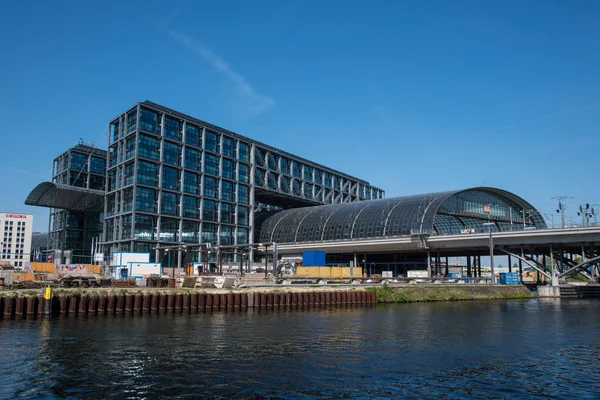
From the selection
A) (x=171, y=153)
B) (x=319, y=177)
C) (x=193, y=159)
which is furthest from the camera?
(x=319, y=177)

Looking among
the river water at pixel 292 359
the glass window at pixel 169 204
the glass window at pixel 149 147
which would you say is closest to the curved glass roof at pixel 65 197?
the glass window at pixel 169 204

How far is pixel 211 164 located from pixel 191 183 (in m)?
8.88

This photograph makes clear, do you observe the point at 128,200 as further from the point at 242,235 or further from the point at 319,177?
the point at 319,177

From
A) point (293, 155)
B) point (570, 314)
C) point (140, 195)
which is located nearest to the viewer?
point (570, 314)

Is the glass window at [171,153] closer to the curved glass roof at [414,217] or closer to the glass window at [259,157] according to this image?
the glass window at [259,157]

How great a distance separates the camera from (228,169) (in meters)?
141

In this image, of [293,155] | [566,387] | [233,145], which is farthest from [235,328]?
[293,155]

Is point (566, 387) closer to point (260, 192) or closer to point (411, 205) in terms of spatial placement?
point (411, 205)

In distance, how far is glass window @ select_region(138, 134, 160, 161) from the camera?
4737 inches

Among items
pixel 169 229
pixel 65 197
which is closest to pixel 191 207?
pixel 169 229

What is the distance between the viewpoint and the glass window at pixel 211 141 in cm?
13575

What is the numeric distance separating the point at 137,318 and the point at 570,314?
1752 inches

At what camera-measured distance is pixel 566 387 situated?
22000 mm

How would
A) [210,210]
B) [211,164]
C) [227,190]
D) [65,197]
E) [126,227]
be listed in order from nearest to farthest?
[126,227], [65,197], [210,210], [211,164], [227,190]
